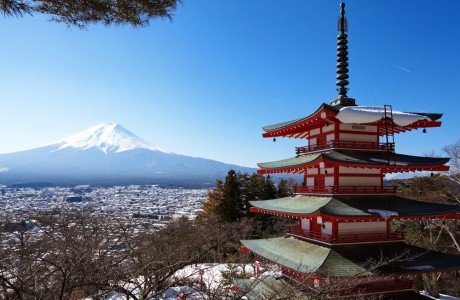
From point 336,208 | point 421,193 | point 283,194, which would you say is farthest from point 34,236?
point 421,193

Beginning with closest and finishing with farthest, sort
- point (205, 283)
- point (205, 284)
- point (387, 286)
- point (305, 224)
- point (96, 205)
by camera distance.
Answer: point (205, 284), point (387, 286), point (305, 224), point (205, 283), point (96, 205)

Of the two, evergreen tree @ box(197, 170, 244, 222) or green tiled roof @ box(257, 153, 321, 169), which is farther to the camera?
evergreen tree @ box(197, 170, 244, 222)

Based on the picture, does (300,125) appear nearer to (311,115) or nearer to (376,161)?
(311,115)

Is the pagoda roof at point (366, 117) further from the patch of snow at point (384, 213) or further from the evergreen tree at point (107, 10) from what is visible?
the evergreen tree at point (107, 10)

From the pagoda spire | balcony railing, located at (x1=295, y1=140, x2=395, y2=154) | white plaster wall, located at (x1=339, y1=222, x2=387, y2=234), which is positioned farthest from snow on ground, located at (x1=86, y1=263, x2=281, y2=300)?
the pagoda spire

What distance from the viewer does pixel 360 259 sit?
31.2ft

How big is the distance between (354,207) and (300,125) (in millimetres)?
3436

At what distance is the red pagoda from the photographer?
9352mm

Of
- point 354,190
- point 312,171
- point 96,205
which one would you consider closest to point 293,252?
point 354,190

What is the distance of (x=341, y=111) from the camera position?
9922 mm

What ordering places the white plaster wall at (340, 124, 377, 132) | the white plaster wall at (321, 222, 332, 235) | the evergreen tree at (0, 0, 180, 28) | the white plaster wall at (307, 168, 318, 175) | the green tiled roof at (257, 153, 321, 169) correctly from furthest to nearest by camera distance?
the white plaster wall at (307, 168, 318, 175) < the green tiled roof at (257, 153, 321, 169) < the white plaster wall at (340, 124, 377, 132) < the white plaster wall at (321, 222, 332, 235) < the evergreen tree at (0, 0, 180, 28)

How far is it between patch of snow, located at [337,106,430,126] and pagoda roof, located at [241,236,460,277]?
3762mm

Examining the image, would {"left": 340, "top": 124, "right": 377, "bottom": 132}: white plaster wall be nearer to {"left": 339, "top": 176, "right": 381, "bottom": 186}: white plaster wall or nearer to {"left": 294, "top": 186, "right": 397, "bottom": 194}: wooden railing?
{"left": 339, "top": 176, "right": 381, "bottom": 186}: white plaster wall

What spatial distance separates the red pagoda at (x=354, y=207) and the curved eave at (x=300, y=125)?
4 centimetres
